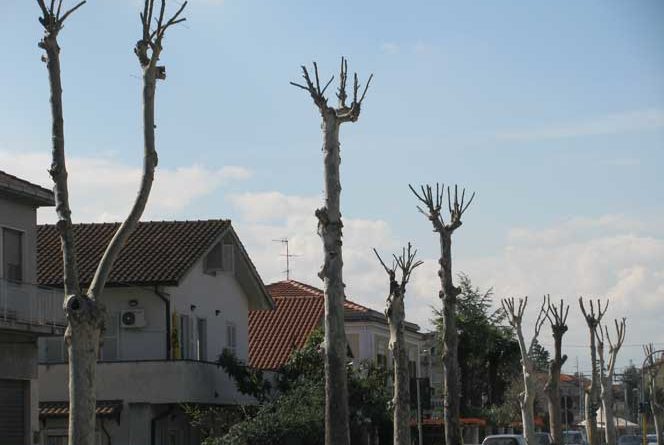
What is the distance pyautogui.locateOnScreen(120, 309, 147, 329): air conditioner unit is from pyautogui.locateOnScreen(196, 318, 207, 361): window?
3.27 m

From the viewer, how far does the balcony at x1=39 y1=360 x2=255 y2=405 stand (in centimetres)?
3706

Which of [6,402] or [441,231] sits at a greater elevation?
[441,231]

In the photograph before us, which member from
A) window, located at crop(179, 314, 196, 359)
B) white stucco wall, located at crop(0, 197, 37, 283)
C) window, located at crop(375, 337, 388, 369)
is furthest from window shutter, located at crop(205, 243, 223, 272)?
window, located at crop(375, 337, 388, 369)

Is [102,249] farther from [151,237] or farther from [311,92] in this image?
[311,92]

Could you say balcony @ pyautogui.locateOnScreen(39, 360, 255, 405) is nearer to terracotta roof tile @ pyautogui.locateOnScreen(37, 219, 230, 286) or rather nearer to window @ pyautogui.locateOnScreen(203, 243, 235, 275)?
terracotta roof tile @ pyautogui.locateOnScreen(37, 219, 230, 286)

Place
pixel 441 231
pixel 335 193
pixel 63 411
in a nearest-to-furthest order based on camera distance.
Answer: pixel 335 193, pixel 441 231, pixel 63 411

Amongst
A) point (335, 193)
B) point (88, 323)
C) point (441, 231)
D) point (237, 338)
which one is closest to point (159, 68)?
point (88, 323)

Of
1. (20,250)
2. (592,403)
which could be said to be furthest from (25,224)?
(592,403)

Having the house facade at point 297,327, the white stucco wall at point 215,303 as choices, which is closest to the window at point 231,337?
the white stucco wall at point 215,303

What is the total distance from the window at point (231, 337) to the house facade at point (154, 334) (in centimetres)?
49

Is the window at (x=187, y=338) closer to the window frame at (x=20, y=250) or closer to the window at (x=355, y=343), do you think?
the window frame at (x=20, y=250)

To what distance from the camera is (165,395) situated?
37.0 m

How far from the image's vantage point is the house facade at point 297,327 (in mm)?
50438

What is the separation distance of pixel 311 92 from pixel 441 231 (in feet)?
28.3
